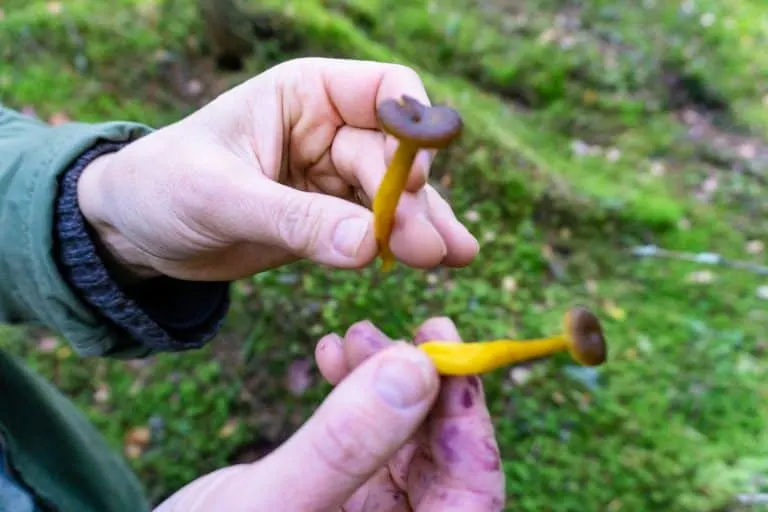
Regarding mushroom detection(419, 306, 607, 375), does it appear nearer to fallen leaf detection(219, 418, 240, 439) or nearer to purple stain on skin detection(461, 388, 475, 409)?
purple stain on skin detection(461, 388, 475, 409)

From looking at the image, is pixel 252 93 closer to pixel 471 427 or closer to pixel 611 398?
pixel 471 427

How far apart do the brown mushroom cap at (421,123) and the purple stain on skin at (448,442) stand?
61cm

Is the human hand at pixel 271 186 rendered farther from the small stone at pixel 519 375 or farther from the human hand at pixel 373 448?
the small stone at pixel 519 375

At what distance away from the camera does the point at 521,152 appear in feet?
11.0

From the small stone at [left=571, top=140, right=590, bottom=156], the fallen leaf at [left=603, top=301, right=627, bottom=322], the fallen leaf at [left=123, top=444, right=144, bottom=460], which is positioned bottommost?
the fallen leaf at [left=123, top=444, right=144, bottom=460]

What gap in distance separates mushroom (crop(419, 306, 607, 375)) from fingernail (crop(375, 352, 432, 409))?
0.14 m

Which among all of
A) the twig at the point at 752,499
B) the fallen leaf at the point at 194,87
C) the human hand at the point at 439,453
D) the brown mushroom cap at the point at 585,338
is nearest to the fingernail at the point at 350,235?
the human hand at the point at 439,453

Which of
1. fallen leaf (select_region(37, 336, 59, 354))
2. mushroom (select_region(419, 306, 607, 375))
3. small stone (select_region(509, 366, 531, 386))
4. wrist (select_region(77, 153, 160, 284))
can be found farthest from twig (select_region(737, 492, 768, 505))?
fallen leaf (select_region(37, 336, 59, 354))

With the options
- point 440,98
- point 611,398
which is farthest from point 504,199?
point 611,398

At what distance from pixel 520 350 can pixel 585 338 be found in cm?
13

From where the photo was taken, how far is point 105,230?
1660mm

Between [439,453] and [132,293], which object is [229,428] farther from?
[439,453]

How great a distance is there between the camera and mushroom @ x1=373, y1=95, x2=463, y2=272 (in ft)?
3.45

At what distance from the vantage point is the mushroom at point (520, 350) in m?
1.29
